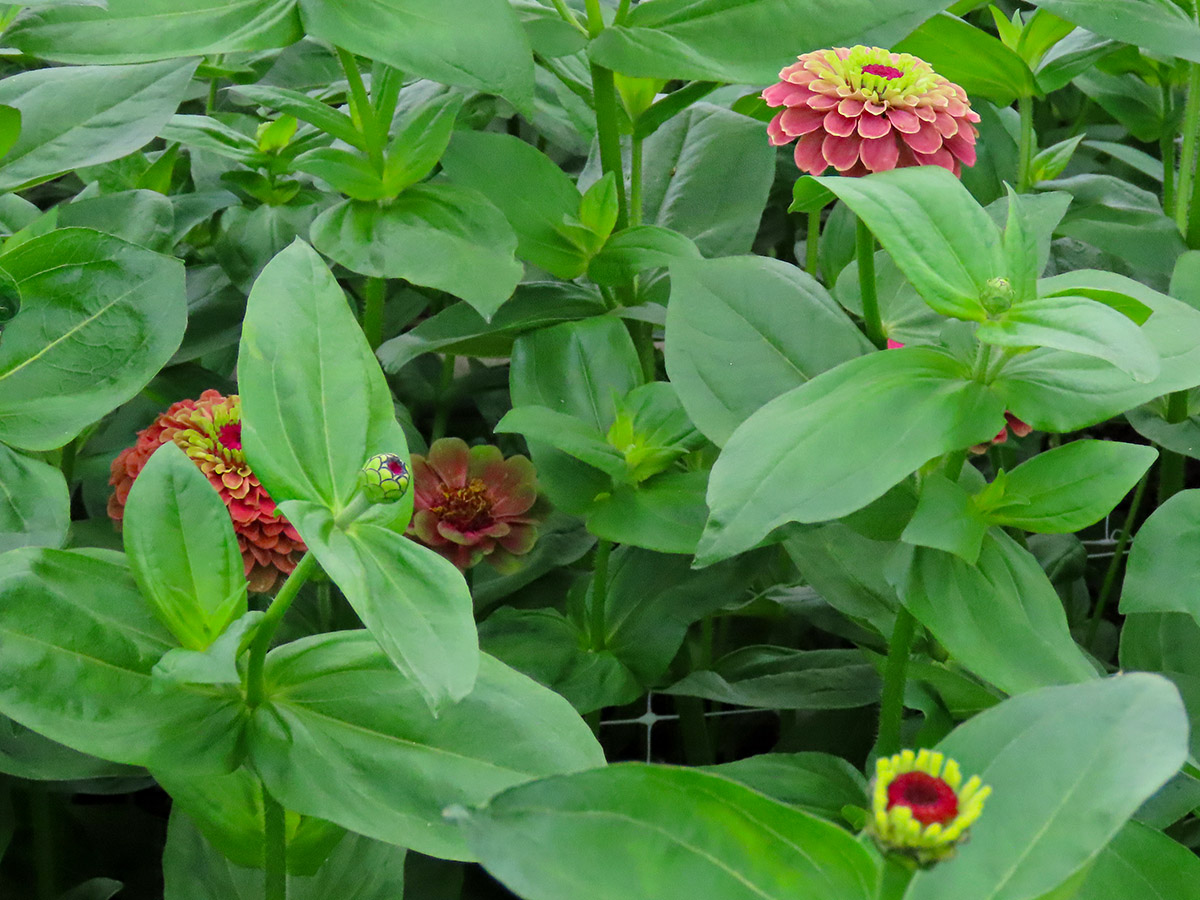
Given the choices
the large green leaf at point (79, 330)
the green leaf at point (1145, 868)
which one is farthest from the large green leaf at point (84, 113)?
the green leaf at point (1145, 868)

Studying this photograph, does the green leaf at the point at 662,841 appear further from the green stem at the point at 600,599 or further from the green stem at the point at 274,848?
the green stem at the point at 600,599

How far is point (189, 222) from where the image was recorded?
27.4 inches

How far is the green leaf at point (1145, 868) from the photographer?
0.46 m

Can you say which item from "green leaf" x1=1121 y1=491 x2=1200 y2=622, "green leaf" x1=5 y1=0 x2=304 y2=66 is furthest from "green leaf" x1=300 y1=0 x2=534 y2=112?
"green leaf" x1=1121 y1=491 x2=1200 y2=622

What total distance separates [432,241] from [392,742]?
28cm

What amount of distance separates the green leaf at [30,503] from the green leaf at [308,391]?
17 centimetres

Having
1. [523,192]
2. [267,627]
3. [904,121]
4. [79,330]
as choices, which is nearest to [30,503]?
[79,330]

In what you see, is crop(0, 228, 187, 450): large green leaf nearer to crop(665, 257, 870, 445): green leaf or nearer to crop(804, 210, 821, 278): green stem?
crop(665, 257, 870, 445): green leaf

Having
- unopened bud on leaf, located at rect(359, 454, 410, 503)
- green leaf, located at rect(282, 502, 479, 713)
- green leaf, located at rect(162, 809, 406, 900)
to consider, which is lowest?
green leaf, located at rect(162, 809, 406, 900)

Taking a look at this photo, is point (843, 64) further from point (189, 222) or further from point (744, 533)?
point (189, 222)

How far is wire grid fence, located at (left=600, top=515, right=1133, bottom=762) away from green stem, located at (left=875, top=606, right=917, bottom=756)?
0.16 metres

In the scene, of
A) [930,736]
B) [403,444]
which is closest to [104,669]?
[403,444]

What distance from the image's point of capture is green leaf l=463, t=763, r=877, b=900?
29 cm

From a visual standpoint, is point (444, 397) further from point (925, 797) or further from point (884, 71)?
point (925, 797)
